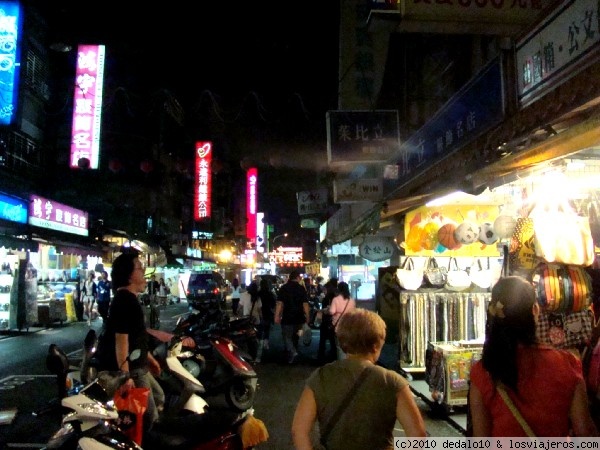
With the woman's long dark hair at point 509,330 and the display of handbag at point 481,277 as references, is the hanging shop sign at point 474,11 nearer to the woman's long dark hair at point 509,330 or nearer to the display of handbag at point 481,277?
the woman's long dark hair at point 509,330

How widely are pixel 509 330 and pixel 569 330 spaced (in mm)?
2249

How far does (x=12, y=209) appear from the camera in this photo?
48.0ft

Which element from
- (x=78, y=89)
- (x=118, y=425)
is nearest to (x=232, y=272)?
(x=78, y=89)

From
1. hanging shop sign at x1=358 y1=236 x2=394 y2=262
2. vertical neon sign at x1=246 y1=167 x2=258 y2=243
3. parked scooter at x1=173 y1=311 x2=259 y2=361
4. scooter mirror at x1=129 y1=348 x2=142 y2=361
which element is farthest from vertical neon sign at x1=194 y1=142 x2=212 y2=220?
scooter mirror at x1=129 y1=348 x2=142 y2=361

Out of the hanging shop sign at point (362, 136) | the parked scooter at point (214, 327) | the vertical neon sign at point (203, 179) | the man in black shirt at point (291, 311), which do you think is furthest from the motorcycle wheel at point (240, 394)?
the vertical neon sign at point (203, 179)

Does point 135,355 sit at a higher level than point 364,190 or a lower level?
lower

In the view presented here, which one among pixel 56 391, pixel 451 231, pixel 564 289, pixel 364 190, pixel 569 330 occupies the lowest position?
pixel 56 391

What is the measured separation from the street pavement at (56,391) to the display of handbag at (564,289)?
304cm

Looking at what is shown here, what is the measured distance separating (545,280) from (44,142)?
2470cm

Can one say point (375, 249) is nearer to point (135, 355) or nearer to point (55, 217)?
point (135, 355)

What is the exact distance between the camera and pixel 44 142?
954 inches

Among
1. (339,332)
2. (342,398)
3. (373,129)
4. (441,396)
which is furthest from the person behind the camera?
(373,129)

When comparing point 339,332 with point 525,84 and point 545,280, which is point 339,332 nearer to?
point 545,280

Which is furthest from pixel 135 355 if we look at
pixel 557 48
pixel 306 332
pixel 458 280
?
pixel 306 332
